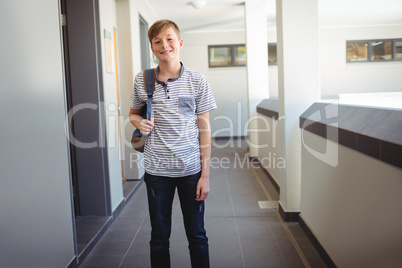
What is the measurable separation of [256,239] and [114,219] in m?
1.33

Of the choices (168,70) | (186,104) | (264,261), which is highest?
(168,70)

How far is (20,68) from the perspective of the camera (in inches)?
63.5

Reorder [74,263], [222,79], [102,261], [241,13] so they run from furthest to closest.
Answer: [222,79] → [241,13] → [102,261] → [74,263]

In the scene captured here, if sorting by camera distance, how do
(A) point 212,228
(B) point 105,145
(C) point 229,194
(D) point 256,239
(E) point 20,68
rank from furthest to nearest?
(C) point 229,194
(B) point 105,145
(A) point 212,228
(D) point 256,239
(E) point 20,68

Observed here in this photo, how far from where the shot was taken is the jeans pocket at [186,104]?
4.88ft

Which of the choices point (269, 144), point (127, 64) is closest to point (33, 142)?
point (127, 64)

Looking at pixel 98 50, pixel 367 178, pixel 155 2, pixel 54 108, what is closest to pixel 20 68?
pixel 54 108

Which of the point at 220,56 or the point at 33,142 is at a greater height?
the point at 220,56

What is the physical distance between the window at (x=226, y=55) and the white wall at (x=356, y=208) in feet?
20.8

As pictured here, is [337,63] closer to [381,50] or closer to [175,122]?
[381,50]

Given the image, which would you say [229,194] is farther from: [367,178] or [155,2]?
[155,2]

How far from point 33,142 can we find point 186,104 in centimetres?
81

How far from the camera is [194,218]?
5.22ft

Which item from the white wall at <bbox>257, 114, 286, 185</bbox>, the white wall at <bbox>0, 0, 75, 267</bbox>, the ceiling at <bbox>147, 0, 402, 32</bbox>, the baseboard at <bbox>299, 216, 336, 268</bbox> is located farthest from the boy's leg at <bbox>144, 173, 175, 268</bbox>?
the ceiling at <bbox>147, 0, 402, 32</bbox>
